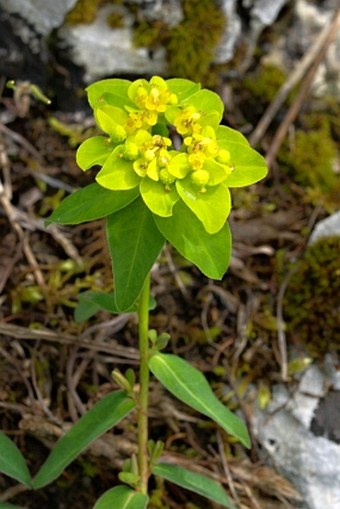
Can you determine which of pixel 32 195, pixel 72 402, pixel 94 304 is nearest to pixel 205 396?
pixel 94 304

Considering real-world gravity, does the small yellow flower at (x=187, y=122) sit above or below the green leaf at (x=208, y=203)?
above

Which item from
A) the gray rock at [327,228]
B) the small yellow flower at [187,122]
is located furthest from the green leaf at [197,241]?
the gray rock at [327,228]

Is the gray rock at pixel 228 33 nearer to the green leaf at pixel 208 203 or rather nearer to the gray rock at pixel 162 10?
the gray rock at pixel 162 10

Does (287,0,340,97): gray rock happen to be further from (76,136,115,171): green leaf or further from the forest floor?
(76,136,115,171): green leaf

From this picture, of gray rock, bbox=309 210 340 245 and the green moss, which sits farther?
the green moss

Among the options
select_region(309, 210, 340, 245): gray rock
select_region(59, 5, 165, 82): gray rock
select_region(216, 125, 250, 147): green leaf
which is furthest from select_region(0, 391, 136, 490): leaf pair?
select_region(59, 5, 165, 82): gray rock

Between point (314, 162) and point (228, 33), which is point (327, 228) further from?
point (228, 33)
